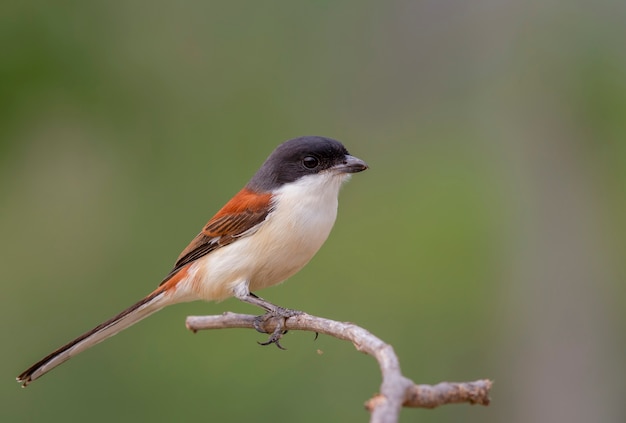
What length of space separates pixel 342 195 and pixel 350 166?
4666 mm

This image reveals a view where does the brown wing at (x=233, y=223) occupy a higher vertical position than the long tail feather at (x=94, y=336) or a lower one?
higher

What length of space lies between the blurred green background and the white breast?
2945mm

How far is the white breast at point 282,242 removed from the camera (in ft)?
11.8

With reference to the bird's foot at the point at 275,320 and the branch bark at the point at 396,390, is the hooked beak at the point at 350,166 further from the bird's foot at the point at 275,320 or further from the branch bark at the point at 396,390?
the branch bark at the point at 396,390

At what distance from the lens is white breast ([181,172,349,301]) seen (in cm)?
361

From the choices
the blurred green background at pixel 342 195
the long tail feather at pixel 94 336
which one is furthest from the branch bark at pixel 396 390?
the blurred green background at pixel 342 195

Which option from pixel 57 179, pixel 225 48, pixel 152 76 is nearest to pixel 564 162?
pixel 225 48

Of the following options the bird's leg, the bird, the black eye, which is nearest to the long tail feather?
the bird

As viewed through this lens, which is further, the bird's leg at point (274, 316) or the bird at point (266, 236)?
the bird at point (266, 236)

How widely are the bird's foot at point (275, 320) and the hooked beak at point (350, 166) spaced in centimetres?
64

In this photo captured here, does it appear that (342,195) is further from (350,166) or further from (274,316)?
(274,316)

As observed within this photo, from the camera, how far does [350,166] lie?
373 centimetres

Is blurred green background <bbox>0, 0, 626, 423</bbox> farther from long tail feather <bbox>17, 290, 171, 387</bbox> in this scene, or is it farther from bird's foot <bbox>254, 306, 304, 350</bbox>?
bird's foot <bbox>254, 306, 304, 350</bbox>

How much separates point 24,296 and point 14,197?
1078 millimetres
